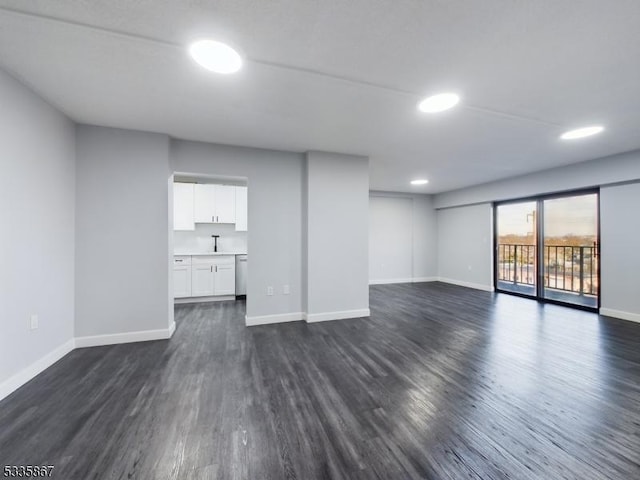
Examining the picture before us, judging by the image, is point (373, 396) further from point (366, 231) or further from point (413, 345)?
point (366, 231)

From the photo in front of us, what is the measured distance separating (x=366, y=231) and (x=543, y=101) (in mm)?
2358

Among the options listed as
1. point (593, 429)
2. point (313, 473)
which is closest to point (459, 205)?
point (593, 429)

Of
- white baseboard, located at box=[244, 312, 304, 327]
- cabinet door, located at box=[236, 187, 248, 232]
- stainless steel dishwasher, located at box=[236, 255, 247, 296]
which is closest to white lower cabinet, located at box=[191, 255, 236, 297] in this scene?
stainless steel dishwasher, located at box=[236, 255, 247, 296]

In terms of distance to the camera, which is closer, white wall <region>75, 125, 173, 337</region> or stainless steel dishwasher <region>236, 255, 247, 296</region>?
white wall <region>75, 125, 173, 337</region>

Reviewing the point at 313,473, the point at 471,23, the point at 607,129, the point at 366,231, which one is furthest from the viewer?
the point at 366,231

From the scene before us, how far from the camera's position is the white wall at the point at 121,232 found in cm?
277

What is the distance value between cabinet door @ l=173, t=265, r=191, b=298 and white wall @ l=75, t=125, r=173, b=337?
1.67 m

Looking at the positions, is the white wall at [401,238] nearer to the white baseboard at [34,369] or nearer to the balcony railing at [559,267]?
the balcony railing at [559,267]

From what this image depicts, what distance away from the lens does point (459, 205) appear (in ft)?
21.2

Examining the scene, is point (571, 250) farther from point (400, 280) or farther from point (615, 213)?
point (400, 280)

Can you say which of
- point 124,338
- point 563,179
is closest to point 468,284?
point 563,179

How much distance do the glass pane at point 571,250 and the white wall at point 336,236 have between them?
3.79 meters

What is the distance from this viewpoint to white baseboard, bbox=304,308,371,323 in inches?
143

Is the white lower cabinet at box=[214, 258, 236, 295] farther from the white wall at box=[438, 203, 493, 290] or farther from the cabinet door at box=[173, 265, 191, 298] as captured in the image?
the white wall at box=[438, 203, 493, 290]
